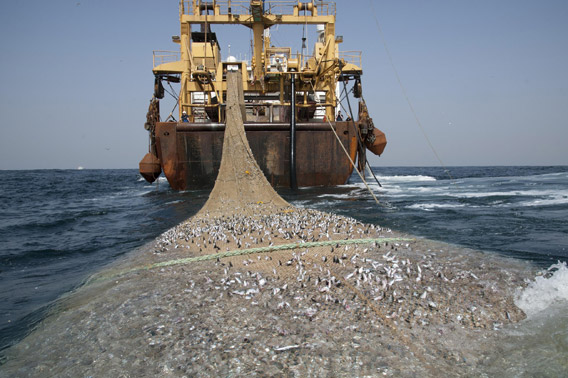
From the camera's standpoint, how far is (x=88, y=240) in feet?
35.1

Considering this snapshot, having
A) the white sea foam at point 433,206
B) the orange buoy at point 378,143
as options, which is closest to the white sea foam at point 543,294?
the white sea foam at point 433,206

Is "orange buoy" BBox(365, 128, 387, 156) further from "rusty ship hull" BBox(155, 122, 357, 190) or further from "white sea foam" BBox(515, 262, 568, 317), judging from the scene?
"white sea foam" BBox(515, 262, 568, 317)

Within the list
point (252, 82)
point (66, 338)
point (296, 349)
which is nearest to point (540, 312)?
point (296, 349)

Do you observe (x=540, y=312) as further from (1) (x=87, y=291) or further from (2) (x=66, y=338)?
(1) (x=87, y=291)

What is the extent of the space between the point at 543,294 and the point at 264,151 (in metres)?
14.4

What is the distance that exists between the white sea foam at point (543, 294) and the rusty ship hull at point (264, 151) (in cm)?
1362

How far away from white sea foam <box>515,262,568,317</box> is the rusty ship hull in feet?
44.7

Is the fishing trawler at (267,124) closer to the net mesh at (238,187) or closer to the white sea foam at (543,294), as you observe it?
the net mesh at (238,187)

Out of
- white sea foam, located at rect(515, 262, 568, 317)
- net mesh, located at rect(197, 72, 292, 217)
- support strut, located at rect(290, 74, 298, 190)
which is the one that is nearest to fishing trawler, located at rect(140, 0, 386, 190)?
support strut, located at rect(290, 74, 298, 190)

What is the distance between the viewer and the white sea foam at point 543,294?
4391 millimetres

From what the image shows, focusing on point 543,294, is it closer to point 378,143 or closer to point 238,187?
point 238,187

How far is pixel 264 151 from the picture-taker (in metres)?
18.0

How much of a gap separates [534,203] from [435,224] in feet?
24.1

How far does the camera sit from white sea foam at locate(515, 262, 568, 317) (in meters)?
4.39
